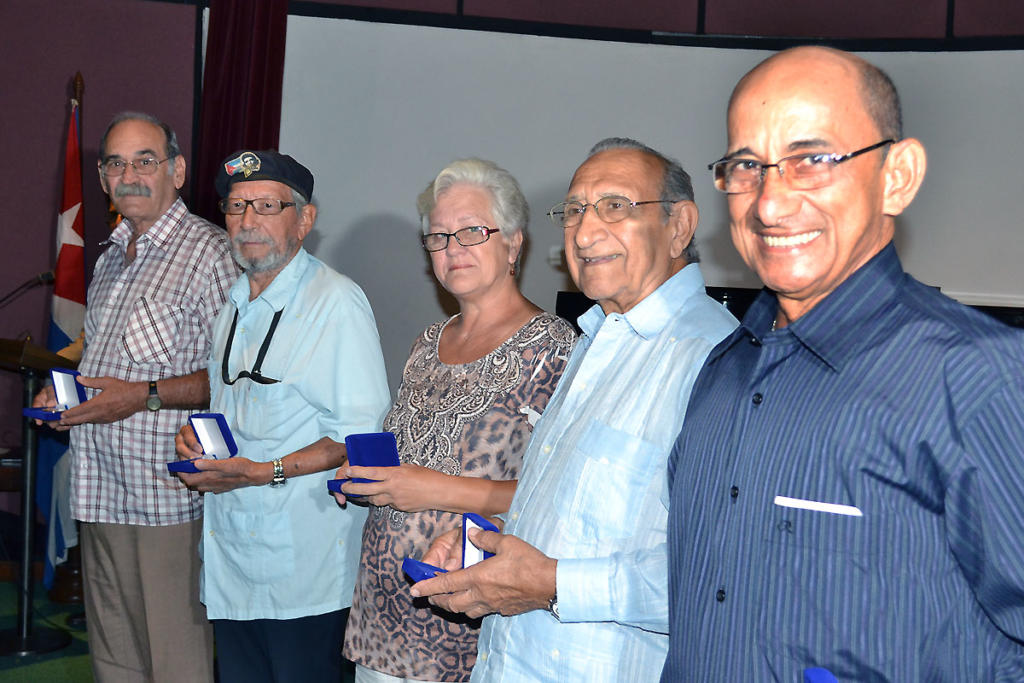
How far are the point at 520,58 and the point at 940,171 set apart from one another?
2237 mm

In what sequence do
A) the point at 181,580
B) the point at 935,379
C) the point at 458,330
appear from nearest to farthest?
the point at 935,379 < the point at 458,330 < the point at 181,580

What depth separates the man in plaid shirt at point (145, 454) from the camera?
2855mm

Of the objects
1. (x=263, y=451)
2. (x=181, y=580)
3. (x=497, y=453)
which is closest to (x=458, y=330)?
(x=497, y=453)

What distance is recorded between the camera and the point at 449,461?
6.81ft

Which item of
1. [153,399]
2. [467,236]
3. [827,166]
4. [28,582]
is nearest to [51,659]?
[28,582]

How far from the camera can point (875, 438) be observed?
3.36 feet

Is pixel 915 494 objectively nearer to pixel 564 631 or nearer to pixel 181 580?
pixel 564 631

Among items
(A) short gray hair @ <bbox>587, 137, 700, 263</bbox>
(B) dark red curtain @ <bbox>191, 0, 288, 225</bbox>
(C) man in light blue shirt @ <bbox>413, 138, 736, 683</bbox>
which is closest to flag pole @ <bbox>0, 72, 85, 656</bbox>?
(B) dark red curtain @ <bbox>191, 0, 288, 225</bbox>

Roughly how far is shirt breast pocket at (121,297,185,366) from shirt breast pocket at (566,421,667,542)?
5.85ft

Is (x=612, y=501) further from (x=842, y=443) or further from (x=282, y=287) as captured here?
(x=282, y=287)

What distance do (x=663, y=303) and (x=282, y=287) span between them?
1.36 metres

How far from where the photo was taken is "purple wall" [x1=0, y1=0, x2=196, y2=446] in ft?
16.3

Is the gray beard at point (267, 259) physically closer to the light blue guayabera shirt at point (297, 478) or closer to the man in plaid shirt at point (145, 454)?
the light blue guayabera shirt at point (297, 478)

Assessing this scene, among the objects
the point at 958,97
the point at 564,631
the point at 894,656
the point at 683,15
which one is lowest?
the point at 564,631
